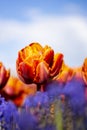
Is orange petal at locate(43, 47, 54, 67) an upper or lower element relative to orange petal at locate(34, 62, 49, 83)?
upper

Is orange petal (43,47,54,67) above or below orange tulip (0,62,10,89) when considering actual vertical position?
above

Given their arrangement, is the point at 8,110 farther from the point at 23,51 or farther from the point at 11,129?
the point at 23,51

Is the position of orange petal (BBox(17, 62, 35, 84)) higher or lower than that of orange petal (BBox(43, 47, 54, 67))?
lower

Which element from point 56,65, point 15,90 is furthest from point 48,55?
point 15,90

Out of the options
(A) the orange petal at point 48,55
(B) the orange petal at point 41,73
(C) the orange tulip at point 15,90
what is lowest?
(C) the orange tulip at point 15,90

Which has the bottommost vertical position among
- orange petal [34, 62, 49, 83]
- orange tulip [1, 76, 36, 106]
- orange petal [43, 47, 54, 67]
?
orange tulip [1, 76, 36, 106]

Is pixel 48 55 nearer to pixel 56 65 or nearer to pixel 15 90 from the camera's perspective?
pixel 56 65

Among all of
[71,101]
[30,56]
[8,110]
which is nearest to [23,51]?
[30,56]

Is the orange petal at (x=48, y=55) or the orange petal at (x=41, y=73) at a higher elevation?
the orange petal at (x=48, y=55)
